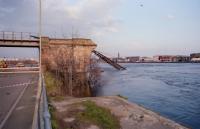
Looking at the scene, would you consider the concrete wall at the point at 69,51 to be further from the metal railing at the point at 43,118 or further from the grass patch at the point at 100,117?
the metal railing at the point at 43,118

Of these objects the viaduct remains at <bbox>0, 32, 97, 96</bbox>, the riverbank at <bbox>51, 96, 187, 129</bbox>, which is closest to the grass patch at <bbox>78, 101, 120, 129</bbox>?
the riverbank at <bbox>51, 96, 187, 129</bbox>

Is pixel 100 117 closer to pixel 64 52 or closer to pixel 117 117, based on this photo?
pixel 117 117

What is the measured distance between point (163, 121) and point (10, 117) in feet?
27.5

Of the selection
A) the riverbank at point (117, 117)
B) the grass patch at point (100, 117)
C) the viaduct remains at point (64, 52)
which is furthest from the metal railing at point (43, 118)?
the viaduct remains at point (64, 52)

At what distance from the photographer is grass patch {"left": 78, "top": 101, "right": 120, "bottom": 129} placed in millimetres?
13688

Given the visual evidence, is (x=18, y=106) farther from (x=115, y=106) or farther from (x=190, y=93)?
(x=190, y=93)

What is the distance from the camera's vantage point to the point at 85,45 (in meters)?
42.0

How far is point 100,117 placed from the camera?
571 inches

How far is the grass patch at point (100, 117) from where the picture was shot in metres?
13.7

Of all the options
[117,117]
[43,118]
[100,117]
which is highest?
[43,118]

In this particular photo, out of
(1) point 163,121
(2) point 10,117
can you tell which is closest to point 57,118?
(2) point 10,117

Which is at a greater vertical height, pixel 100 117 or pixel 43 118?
pixel 43 118

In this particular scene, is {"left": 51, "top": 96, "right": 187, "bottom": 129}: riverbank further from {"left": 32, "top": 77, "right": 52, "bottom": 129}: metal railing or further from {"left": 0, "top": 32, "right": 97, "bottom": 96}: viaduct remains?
{"left": 0, "top": 32, "right": 97, "bottom": 96}: viaduct remains

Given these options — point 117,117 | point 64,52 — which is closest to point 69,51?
point 64,52
